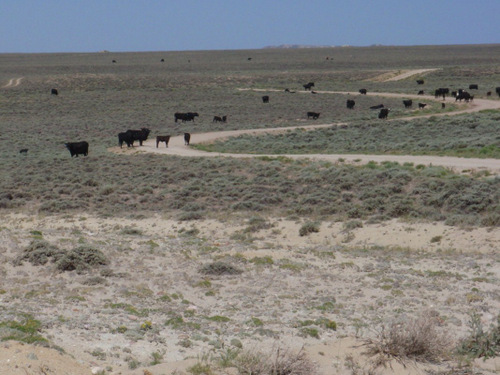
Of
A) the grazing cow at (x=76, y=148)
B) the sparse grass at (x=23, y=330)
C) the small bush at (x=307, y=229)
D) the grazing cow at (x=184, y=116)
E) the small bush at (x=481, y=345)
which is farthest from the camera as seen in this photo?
the grazing cow at (x=184, y=116)

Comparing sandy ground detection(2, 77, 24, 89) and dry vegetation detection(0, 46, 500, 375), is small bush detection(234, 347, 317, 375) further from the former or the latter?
sandy ground detection(2, 77, 24, 89)

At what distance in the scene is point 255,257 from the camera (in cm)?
1392

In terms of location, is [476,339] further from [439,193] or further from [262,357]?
[439,193]

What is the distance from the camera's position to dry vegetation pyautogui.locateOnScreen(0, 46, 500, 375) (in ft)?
27.0

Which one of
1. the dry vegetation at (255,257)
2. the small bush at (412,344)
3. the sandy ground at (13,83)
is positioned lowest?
the dry vegetation at (255,257)

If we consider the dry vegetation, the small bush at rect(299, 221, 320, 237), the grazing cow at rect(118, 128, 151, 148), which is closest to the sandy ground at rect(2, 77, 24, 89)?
the dry vegetation

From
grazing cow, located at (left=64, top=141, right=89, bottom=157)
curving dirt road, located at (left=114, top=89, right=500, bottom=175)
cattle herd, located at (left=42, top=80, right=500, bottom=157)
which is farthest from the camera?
cattle herd, located at (left=42, top=80, right=500, bottom=157)

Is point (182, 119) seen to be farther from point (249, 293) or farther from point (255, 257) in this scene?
point (249, 293)

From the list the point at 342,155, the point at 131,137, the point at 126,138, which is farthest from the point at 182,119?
the point at 342,155

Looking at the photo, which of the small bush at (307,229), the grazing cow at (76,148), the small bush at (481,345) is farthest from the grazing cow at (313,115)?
the small bush at (481,345)

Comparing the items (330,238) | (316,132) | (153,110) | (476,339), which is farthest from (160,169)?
(153,110)

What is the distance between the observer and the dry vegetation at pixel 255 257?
8.23 metres

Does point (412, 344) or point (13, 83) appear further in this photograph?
point (13, 83)

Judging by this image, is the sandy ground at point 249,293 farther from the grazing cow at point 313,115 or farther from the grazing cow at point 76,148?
the grazing cow at point 313,115
